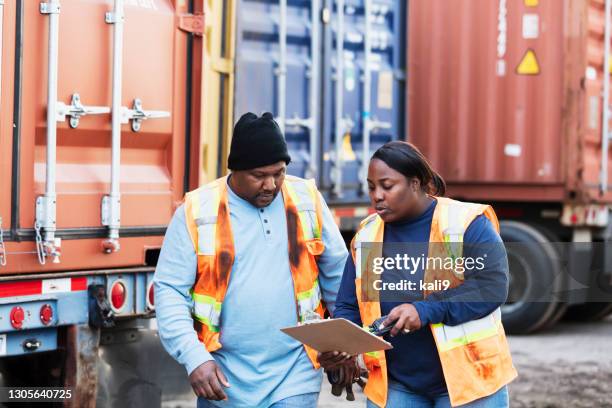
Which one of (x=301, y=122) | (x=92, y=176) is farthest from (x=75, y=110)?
(x=301, y=122)

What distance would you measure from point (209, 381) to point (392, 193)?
0.81 metres

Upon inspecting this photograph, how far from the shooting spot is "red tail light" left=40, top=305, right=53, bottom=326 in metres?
4.79

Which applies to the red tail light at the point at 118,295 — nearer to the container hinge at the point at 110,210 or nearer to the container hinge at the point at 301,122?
the container hinge at the point at 110,210

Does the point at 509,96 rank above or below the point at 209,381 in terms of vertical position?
above

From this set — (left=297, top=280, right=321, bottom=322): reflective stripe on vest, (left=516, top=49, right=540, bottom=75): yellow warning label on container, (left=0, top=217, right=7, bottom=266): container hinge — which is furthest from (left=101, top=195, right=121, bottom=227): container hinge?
(left=516, top=49, right=540, bottom=75): yellow warning label on container

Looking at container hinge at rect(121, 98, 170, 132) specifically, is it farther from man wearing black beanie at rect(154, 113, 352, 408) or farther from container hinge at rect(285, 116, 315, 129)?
container hinge at rect(285, 116, 315, 129)

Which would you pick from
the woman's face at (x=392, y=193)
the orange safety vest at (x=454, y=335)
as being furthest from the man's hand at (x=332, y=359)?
the woman's face at (x=392, y=193)

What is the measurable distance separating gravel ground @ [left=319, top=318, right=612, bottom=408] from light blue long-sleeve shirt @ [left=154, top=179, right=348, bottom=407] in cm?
326

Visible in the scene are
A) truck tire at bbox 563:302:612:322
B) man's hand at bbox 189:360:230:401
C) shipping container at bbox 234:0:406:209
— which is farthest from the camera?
truck tire at bbox 563:302:612:322

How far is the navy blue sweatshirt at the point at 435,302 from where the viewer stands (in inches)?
142

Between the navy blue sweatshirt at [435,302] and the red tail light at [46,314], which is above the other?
the navy blue sweatshirt at [435,302]

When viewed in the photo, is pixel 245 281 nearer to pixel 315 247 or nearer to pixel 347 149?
pixel 315 247

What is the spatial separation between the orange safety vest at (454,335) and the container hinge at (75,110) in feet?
5.10

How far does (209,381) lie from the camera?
3.67 metres
